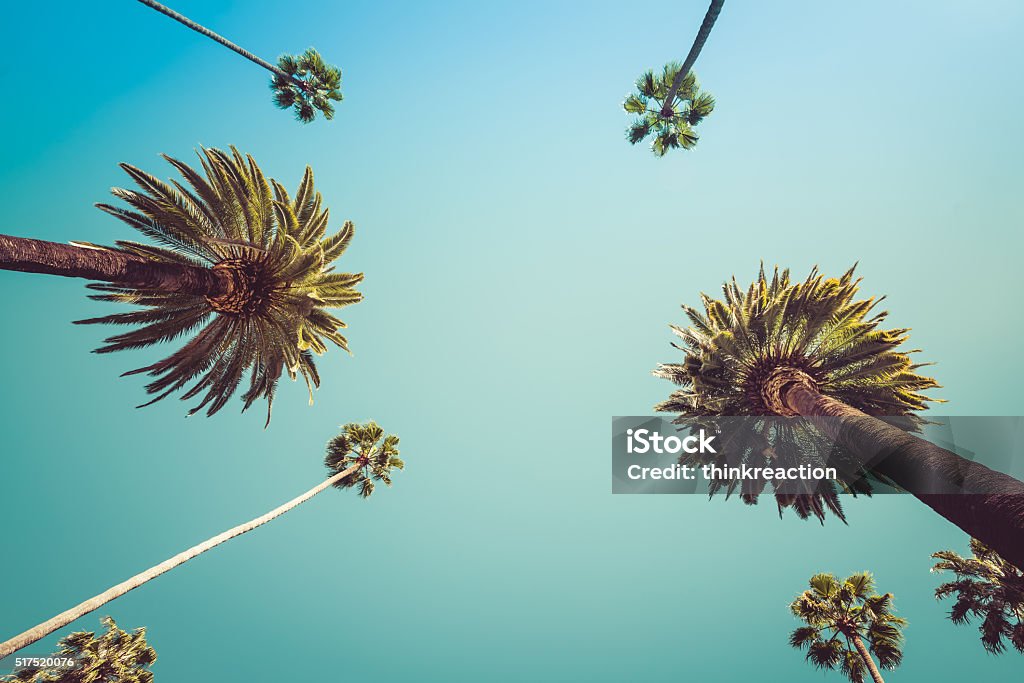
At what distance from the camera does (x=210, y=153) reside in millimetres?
8578

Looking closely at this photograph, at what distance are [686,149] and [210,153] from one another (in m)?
13.4

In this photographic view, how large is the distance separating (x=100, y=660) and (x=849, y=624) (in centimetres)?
2458

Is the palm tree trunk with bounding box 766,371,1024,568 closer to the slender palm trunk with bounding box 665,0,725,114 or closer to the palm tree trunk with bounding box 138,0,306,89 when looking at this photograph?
the slender palm trunk with bounding box 665,0,725,114

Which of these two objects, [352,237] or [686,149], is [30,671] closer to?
[352,237]

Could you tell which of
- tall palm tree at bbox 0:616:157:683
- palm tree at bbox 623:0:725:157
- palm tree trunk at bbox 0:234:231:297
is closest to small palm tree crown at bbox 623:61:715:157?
palm tree at bbox 623:0:725:157

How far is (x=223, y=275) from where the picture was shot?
29.4 ft

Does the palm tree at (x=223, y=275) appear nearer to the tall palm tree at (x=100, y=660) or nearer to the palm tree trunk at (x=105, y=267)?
the palm tree trunk at (x=105, y=267)

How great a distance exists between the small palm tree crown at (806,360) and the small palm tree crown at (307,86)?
1477cm

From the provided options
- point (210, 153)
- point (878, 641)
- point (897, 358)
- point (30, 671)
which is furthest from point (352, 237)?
point (878, 641)

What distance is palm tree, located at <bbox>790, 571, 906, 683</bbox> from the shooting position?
13414 millimetres

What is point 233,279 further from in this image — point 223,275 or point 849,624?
point 849,624

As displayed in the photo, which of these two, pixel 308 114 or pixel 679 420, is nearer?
pixel 679 420

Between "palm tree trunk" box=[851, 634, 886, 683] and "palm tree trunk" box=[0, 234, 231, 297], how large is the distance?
66.4ft

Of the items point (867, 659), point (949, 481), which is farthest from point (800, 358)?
point (867, 659)
